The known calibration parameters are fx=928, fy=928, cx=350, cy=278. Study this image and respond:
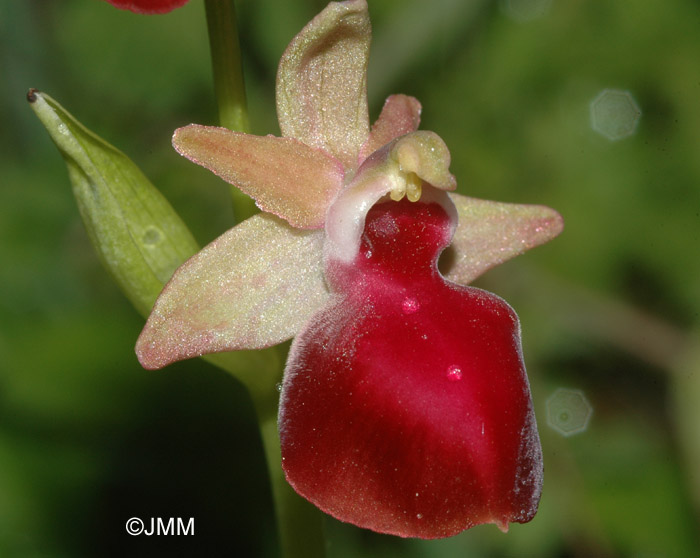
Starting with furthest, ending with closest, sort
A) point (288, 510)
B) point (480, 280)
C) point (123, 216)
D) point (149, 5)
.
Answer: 1. point (480, 280)
2. point (288, 510)
3. point (123, 216)
4. point (149, 5)

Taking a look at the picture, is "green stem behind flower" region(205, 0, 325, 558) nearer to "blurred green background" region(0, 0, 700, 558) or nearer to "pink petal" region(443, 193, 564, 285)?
"pink petal" region(443, 193, 564, 285)

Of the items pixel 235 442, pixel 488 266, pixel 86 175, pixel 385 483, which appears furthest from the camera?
pixel 235 442

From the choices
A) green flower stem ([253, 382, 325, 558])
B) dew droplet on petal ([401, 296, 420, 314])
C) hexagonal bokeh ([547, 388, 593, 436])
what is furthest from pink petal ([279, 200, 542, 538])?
hexagonal bokeh ([547, 388, 593, 436])

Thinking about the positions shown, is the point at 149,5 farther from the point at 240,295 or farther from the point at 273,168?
the point at 240,295

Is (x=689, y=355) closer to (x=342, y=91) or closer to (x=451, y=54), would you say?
(x=451, y=54)

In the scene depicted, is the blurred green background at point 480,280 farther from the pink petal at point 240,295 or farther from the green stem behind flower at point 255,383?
the pink petal at point 240,295

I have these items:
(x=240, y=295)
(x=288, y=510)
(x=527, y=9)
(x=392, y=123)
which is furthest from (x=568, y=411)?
(x=240, y=295)

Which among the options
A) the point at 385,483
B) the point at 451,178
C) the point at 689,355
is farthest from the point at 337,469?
the point at 689,355
